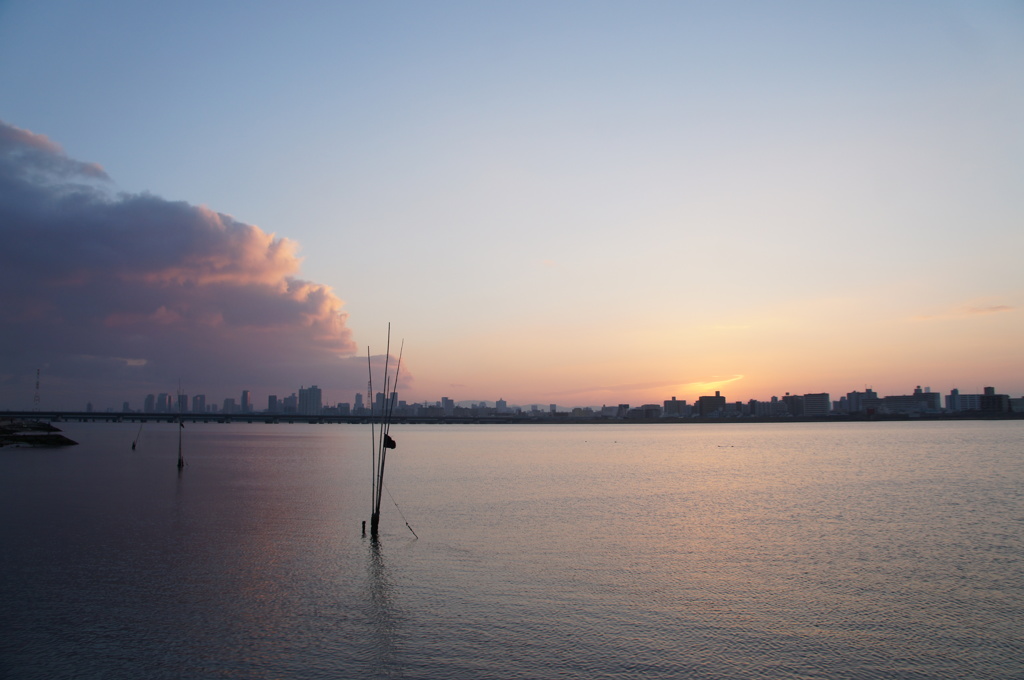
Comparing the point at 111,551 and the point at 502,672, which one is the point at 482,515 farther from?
the point at 502,672

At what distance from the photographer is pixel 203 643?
56.4ft

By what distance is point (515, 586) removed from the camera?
22047mm

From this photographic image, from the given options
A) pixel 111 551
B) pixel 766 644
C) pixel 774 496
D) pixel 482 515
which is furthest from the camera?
pixel 774 496

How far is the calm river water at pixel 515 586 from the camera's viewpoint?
1609 cm

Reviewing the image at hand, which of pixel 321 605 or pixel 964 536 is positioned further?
pixel 964 536

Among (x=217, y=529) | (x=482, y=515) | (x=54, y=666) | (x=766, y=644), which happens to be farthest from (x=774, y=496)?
(x=54, y=666)

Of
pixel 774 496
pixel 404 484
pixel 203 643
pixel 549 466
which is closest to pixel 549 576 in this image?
pixel 203 643

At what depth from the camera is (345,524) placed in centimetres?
3541

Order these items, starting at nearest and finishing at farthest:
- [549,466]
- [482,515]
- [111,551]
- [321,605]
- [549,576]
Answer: [321,605] < [549,576] < [111,551] < [482,515] < [549,466]

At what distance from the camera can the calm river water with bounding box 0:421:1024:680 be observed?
16.1m

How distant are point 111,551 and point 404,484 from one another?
29.2m

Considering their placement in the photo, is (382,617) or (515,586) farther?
(515,586)

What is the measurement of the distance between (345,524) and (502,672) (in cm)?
2213

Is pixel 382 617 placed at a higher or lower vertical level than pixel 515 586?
lower
